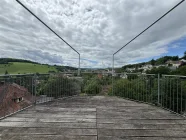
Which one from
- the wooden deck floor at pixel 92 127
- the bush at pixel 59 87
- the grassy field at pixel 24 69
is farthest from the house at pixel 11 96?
the bush at pixel 59 87

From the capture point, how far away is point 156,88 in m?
4.11

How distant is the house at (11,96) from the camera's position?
2909mm

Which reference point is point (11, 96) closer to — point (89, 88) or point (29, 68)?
point (29, 68)

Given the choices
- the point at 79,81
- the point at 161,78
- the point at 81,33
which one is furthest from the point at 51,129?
the point at 81,33

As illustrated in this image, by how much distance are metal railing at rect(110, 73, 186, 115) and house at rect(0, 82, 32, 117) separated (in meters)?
3.14

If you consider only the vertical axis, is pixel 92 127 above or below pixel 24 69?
below

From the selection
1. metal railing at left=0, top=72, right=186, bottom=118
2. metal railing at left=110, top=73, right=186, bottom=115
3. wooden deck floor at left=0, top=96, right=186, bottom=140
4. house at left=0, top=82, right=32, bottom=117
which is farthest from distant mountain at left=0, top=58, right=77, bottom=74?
metal railing at left=110, top=73, right=186, bottom=115

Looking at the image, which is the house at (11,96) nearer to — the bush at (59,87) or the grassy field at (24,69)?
the grassy field at (24,69)

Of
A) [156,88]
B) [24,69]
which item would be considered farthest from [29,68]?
[156,88]

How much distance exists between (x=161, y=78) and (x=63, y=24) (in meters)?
4.57

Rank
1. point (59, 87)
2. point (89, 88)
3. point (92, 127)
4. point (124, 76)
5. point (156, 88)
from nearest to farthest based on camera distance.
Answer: point (92, 127), point (156, 88), point (59, 87), point (124, 76), point (89, 88)

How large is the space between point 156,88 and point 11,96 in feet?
12.8

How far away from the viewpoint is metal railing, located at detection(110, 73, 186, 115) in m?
3.19

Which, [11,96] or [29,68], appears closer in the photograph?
[11,96]
